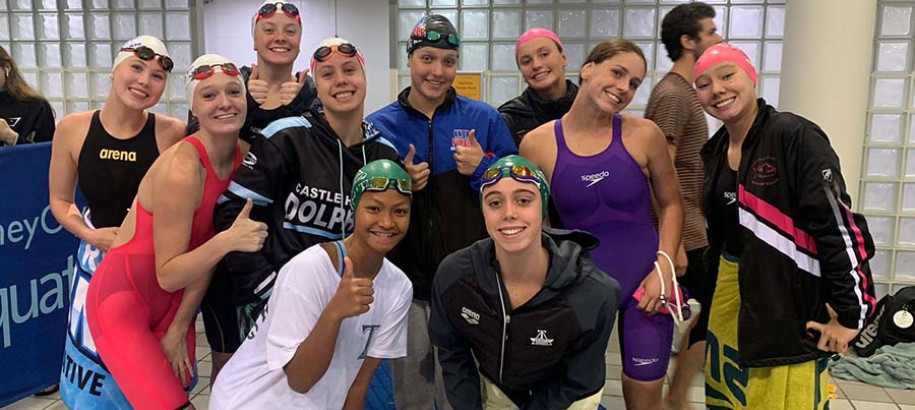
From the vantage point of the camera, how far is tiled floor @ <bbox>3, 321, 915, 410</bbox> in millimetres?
Result: 3734

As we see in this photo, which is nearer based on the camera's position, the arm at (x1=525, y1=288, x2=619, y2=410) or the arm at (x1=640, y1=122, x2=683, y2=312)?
the arm at (x1=525, y1=288, x2=619, y2=410)

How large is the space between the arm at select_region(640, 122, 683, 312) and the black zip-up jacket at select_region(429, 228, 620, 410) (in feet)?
1.18

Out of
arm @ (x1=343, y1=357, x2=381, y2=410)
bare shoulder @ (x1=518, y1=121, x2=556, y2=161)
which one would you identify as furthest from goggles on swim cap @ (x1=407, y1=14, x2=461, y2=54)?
arm @ (x1=343, y1=357, x2=381, y2=410)

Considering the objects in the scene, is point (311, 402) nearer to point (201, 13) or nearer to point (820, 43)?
point (820, 43)

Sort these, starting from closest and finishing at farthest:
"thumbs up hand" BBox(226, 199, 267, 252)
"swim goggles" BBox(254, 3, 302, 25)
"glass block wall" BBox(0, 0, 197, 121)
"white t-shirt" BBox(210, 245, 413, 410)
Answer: "white t-shirt" BBox(210, 245, 413, 410)
"thumbs up hand" BBox(226, 199, 267, 252)
"swim goggles" BBox(254, 3, 302, 25)
"glass block wall" BBox(0, 0, 197, 121)

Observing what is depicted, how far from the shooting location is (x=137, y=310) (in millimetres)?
2354

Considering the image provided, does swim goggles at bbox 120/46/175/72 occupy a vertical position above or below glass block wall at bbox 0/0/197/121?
below

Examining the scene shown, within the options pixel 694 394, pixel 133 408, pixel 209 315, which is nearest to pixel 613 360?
pixel 694 394

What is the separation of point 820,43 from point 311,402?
147 inches

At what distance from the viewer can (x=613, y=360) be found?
4.52 metres

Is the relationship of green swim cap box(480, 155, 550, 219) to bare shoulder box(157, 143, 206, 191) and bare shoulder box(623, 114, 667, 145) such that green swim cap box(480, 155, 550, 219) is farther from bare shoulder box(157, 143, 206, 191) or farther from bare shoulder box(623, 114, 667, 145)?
bare shoulder box(157, 143, 206, 191)

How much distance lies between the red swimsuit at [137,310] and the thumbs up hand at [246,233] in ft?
0.69

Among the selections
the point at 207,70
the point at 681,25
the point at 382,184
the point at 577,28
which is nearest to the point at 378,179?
the point at 382,184

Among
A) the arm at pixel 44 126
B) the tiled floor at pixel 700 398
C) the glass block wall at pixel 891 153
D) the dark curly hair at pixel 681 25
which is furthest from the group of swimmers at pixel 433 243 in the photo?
the glass block wall at pixel 891 153
